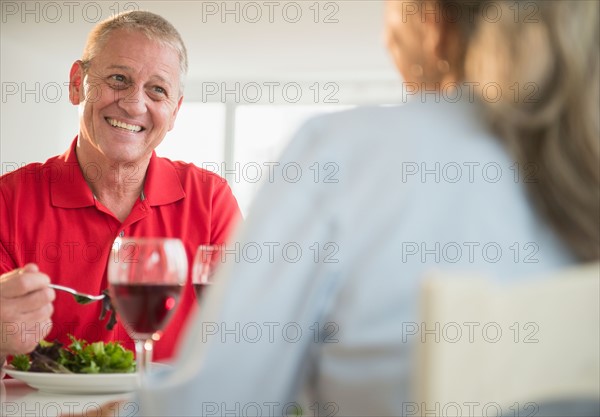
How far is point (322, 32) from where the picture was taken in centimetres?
877

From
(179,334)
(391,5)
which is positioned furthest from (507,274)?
(179,334)

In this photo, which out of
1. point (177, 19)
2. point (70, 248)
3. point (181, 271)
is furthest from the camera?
point (177, 19)

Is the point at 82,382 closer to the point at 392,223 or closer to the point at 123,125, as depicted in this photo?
the point at 392,223

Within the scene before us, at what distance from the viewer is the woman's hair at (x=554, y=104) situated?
2.64ft

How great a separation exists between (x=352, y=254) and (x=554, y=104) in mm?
245

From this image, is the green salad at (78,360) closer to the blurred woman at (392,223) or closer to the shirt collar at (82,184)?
the blurred woman at (392,223)

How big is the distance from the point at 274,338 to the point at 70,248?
1.65 metres

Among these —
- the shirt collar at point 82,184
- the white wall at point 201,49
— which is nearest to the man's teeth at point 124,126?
the shirt collar at point 82,184

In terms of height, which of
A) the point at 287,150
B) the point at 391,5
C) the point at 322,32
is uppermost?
the point at 322,32

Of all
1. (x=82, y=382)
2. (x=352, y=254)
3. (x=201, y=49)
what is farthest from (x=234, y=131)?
(x=352, y=254)

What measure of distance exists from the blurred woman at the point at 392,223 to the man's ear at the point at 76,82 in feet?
6.81

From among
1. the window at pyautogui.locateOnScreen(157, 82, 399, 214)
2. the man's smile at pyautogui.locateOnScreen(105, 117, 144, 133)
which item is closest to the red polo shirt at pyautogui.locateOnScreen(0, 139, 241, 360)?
the man's smile at pyautogui.locateOnScreen(105, 117, 144, 133)

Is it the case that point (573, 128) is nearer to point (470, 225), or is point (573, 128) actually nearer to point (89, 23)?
point (470, 225)

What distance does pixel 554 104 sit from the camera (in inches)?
31.8
